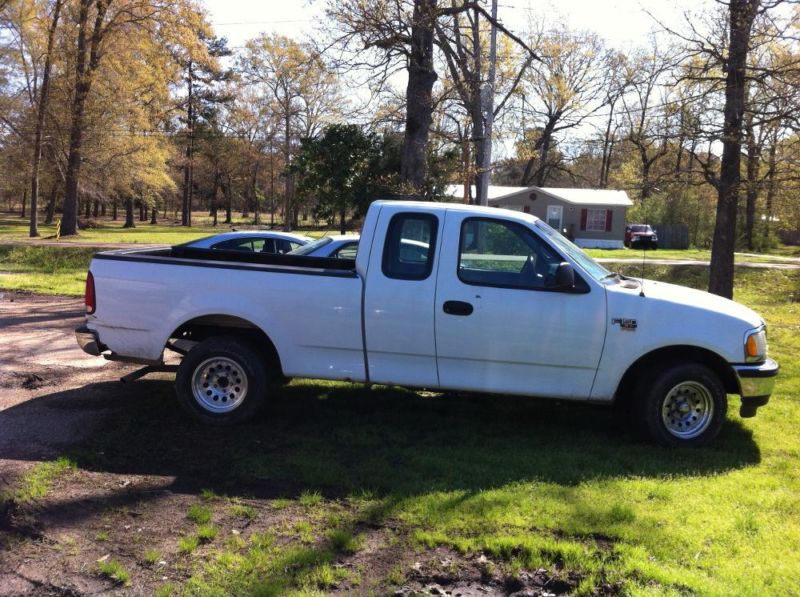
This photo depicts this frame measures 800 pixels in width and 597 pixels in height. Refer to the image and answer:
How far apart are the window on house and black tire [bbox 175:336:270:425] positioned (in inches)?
1613

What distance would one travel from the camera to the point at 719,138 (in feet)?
37.5

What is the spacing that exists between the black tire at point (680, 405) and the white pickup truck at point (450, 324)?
0.5 inches

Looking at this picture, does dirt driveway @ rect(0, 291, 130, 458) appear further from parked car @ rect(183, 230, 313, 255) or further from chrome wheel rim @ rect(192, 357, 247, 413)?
parked car @ rect(183, 230, 313, 255)

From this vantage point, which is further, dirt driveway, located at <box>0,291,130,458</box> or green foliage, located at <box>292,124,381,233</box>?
green foliage, located at <box>292,124,381,233</box>

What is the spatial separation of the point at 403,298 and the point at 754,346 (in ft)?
9.66

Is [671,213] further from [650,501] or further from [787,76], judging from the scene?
[650,501]

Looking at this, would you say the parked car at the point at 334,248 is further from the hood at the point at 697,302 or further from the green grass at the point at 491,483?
the hood at the point at 697,302

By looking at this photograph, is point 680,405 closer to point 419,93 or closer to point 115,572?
point 115,572

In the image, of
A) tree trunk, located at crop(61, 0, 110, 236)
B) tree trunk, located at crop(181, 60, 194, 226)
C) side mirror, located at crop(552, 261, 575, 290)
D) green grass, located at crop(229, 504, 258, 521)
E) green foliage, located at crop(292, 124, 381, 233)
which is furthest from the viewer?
tree trunk, located at crop(181, 60, 194, 226)

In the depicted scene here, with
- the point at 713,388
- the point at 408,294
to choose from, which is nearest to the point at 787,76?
the point at 713,388

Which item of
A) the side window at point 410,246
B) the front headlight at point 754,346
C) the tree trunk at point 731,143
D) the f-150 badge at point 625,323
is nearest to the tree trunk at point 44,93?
the tree trunk at point 731,143

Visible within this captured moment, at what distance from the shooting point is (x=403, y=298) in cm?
563

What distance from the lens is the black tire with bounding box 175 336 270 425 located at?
587 cm

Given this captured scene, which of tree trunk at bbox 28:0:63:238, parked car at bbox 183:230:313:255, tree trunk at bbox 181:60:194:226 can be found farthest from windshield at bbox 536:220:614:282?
tree trunk at bbox 181:60:194:226
